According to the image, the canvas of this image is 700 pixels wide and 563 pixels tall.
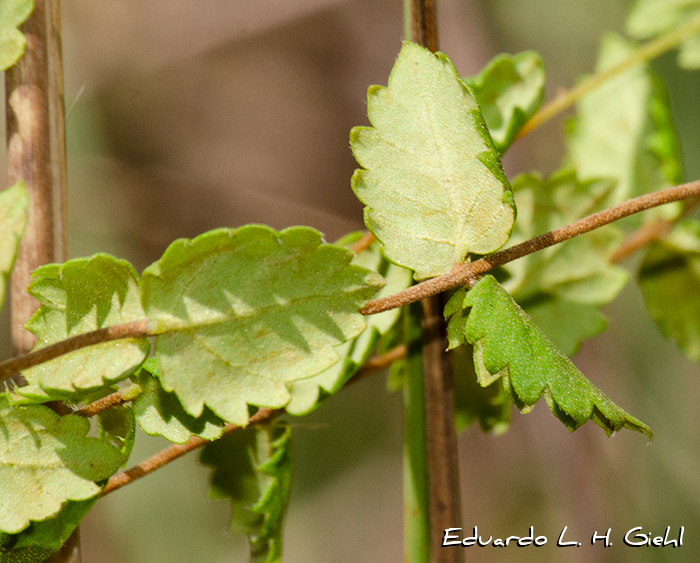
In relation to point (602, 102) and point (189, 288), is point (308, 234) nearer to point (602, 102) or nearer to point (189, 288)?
point (189, 288)

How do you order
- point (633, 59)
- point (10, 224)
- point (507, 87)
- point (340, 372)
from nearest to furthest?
point (10, 224), point (340, 372), point (507, 87), point (633, 59)

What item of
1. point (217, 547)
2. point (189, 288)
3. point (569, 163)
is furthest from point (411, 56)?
point (217, 547)

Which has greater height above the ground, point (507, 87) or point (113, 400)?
point (507, 87)

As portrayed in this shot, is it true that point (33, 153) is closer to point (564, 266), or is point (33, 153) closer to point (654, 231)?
point (564, 266)

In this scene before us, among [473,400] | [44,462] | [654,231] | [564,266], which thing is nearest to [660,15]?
[654,231]

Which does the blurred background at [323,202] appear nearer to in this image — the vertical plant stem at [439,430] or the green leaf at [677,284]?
the green leaf at [677,284]

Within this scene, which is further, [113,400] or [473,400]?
[473,400]

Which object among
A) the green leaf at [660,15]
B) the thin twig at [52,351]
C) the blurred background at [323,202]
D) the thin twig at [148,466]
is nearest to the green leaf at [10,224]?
the thin twig at [52,351]
